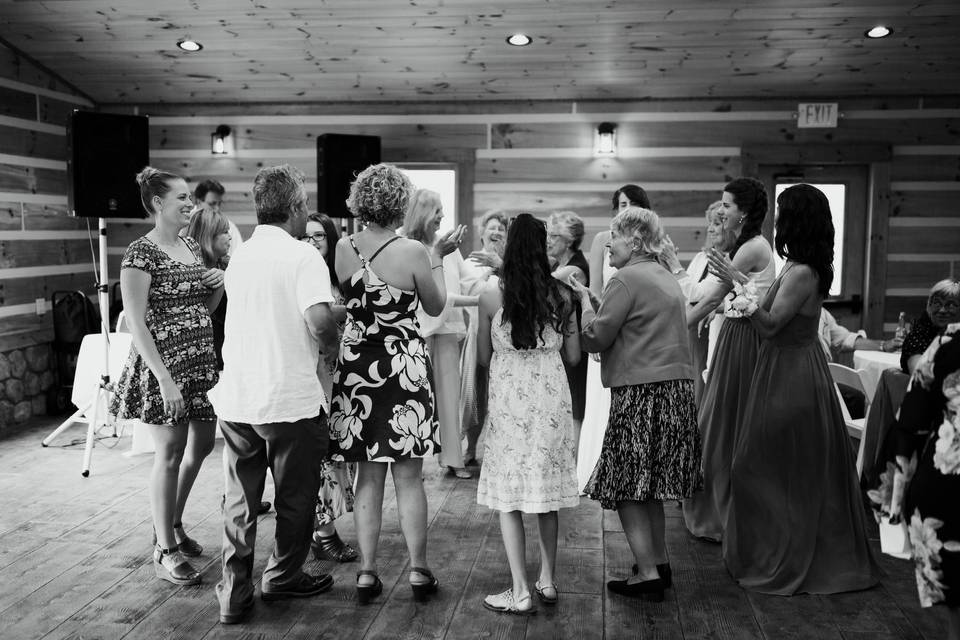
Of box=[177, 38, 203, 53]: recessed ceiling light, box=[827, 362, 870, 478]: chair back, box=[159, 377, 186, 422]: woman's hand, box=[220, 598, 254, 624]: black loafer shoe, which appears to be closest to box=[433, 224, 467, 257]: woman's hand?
box=[159, 377, 186, 422]: woman's hand

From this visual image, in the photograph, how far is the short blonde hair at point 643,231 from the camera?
2869mm

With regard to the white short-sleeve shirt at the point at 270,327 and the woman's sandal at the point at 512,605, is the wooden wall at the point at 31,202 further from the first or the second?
the woman's sandal at the point at 512,605

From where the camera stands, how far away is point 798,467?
10.0 feet

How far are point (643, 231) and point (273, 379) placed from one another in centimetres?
135

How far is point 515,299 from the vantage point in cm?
279

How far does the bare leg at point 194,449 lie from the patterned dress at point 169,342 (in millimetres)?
57

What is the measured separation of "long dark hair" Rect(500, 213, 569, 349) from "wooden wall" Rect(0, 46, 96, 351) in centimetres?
472

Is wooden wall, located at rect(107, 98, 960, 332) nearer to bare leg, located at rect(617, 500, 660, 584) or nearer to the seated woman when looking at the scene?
the seated woman

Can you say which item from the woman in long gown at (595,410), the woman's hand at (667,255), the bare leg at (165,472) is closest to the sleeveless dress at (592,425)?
the woman in long gown at (595,410)

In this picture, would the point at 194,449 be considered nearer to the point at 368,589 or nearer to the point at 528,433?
the point at 368,589

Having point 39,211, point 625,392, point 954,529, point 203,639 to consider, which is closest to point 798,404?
point 625,392

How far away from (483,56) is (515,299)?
3.73 meters

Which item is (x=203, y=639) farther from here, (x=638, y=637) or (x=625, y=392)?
(x=625, y=392)

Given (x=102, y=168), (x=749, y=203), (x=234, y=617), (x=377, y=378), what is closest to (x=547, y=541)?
(x=377, y=378)
